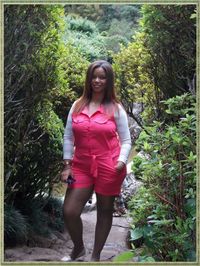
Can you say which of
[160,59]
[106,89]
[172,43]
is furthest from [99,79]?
[160,59]

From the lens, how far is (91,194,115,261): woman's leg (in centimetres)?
340

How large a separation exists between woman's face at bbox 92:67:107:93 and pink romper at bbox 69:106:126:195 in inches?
5.9

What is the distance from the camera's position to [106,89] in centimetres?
338

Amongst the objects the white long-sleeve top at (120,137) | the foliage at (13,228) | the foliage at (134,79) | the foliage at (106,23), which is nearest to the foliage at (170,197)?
the white long-sleeve top at (120,137)

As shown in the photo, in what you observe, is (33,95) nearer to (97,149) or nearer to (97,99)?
(97,99)

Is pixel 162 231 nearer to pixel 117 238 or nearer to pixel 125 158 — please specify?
pixel 125 158

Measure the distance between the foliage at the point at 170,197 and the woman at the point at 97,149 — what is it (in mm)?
238

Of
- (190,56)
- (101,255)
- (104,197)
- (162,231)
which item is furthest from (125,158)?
(190,56)

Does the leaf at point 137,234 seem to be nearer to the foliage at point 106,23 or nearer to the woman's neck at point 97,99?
the woman's neck at point 97,99

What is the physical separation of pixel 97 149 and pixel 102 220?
558 millimetres

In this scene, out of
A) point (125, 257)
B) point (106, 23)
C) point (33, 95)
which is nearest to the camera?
point (125, 257)

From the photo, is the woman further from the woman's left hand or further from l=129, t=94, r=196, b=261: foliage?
l=129, t=94, r=196, b=261: foliage

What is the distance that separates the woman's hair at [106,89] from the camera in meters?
3.33

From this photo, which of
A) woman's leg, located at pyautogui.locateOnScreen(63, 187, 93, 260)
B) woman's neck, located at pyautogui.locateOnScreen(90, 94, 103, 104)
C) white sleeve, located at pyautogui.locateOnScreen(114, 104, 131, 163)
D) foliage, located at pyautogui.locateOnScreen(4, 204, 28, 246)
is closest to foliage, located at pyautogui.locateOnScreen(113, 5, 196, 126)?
white sleeve, located at pyautogui.locateOnScreen(114, 104, 131, 163)
